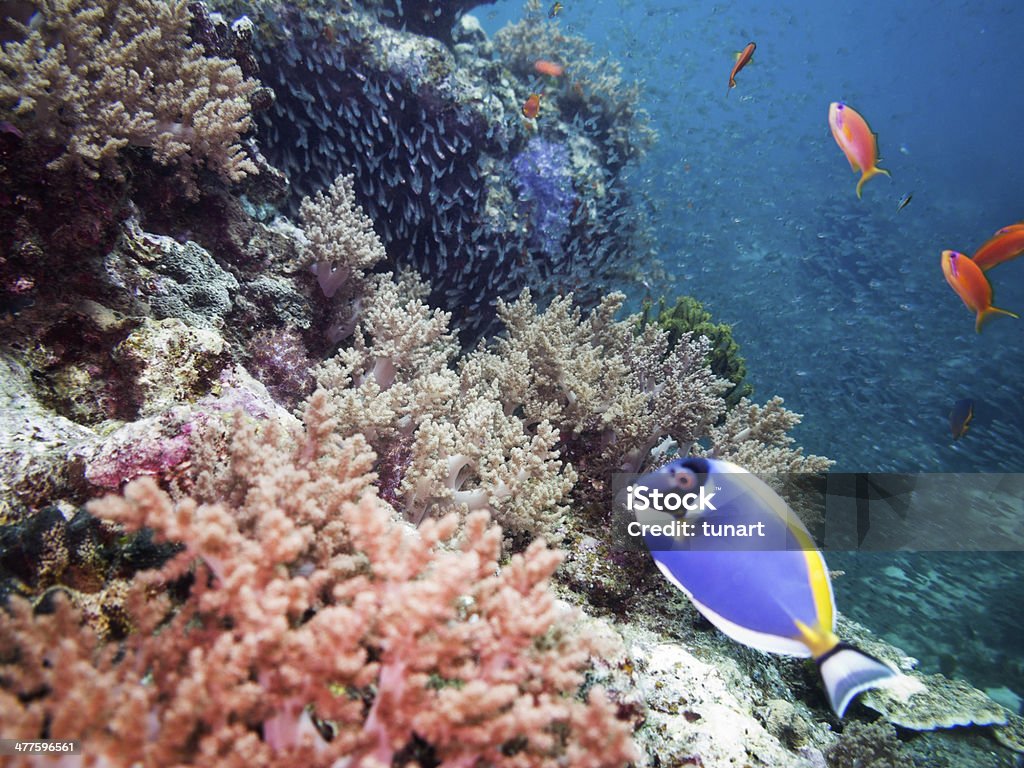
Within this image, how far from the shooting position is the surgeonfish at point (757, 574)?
1382 millimetres

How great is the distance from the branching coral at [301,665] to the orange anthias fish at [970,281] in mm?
5797

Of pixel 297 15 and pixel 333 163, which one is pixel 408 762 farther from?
pixel 297 15

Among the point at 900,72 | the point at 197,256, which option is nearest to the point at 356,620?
the point at 197,256

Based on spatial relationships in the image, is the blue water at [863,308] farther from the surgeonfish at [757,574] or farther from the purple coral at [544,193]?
the surgeonfish at [757,574]

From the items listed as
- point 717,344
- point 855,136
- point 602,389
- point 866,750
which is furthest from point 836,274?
Result: point 866,750

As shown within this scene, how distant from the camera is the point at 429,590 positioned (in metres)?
1.30

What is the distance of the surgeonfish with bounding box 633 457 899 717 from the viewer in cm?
138

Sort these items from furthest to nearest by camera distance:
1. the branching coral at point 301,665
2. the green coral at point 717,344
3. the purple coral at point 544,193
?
the green coral at point 717,344, the purple coral at point 544,193, the branching coral at point 301,665

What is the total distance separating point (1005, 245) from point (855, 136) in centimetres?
206

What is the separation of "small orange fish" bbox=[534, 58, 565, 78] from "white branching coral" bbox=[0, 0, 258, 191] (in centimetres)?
552

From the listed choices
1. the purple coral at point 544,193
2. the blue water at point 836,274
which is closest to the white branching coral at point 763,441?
the purple coral at point 544,193

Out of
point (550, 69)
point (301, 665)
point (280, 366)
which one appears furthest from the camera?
point (550, 69)

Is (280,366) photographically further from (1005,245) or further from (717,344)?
(1005,245)

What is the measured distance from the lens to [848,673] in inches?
52.9
